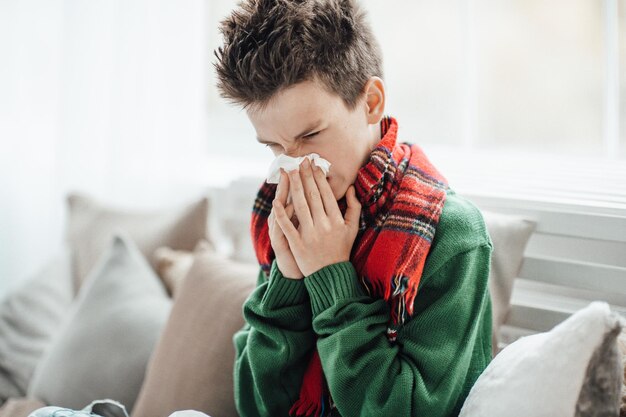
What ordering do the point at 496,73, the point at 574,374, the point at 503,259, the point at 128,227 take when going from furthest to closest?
the point at 496,73 → the point at 128,227 → the point at 503,259 → the point at 574,374

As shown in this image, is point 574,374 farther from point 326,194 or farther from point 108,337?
point 108,337

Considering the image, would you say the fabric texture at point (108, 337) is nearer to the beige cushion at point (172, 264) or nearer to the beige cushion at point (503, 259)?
the beige cushion at point (172, 264)

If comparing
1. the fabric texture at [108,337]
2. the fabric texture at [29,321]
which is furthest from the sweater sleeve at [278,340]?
the fabric texture at [29,321]

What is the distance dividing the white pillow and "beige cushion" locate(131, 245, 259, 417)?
68 cm

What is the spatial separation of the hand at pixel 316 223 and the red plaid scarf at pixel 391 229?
35 mm

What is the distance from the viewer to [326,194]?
1.21m

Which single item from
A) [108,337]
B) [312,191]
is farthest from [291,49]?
[108,337]

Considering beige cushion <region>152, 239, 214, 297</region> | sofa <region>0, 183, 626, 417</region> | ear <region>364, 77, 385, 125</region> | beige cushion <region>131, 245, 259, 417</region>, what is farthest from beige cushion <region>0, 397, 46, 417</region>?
ear <region>364, 77, 385, 125</region>

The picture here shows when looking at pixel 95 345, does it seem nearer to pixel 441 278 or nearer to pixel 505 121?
pixel 441 278

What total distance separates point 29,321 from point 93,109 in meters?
0.96

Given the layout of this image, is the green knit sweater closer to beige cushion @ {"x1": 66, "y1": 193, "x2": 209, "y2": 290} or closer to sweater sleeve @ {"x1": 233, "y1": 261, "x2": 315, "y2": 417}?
sweater sleeve @ {"x1": 233, "y1": 261, "x2": 315, "y2": 417}

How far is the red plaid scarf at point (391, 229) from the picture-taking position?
1.12 metres

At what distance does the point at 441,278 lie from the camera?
114 centimetres

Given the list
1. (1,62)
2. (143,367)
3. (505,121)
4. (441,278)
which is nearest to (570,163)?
(505,121)
